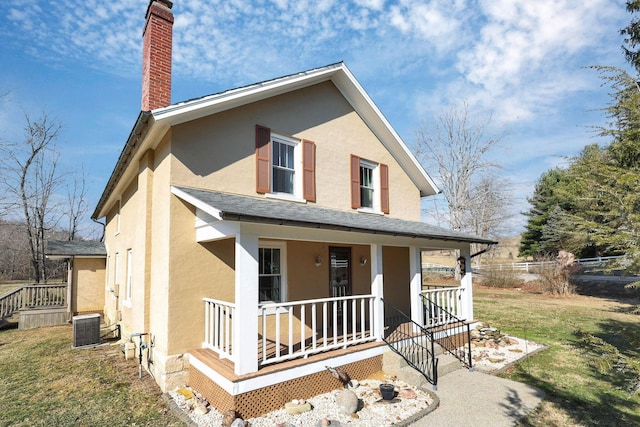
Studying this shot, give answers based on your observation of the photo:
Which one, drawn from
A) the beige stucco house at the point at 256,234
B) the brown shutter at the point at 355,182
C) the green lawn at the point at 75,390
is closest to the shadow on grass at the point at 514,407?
the beige stucco house at the point at 256,234

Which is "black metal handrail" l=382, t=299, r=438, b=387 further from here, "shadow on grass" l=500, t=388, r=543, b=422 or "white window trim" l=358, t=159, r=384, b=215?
"white window trim" l=358, t=159, r=384, b=215

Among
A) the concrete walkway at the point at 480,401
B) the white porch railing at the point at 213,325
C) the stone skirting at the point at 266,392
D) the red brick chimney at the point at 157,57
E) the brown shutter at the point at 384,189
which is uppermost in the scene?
the red brick chimney at the point at 157,57

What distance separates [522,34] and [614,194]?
9.62 meters

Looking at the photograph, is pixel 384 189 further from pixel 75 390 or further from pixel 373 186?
pixel 75 390

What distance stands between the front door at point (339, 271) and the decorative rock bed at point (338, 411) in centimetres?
351

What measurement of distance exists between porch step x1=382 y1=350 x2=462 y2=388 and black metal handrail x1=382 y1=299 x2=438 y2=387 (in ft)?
0.33

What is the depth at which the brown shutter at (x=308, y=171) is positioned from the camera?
29.8ft

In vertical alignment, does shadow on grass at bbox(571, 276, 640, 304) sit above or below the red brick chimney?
below

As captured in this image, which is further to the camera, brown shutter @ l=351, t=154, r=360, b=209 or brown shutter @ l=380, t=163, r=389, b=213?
brown shutter @ l=380, t=163, r=389, b=213

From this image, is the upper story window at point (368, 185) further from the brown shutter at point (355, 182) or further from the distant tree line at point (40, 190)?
the distant tree line at point (40, 190)

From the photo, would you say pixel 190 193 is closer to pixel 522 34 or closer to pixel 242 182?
pixel 242 182

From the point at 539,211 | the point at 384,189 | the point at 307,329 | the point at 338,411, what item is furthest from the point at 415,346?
the point at 539,211

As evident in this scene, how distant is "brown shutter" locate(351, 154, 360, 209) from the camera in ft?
34.1

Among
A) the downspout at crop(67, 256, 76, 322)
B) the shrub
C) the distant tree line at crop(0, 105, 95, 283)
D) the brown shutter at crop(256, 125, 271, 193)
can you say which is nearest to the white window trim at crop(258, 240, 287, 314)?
the brown shutter at crop(256, 125, 271, 193)
